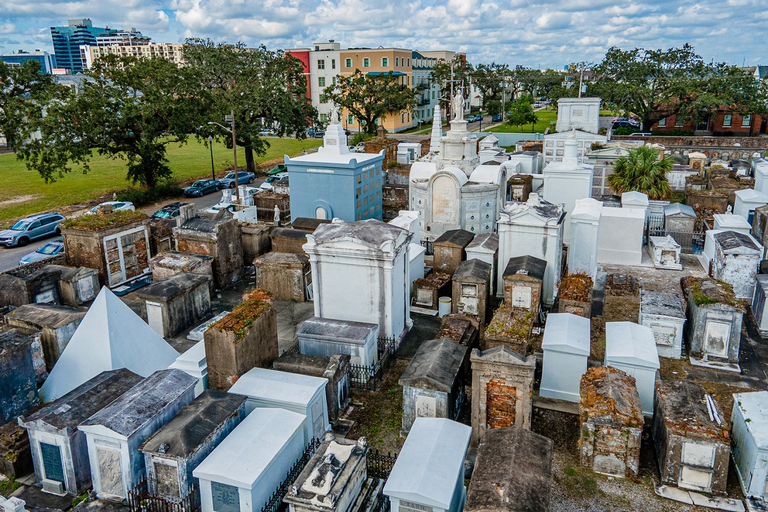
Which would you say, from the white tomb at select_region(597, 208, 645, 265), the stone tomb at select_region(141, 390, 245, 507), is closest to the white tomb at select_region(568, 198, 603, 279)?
the white tomb at select_region(597, 208, 645, 265)

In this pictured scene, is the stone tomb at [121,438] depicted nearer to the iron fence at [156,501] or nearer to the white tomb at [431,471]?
the iron fence at [156,501]

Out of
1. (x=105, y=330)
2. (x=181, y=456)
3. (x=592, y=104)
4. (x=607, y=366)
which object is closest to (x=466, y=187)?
(x=607, y=366)

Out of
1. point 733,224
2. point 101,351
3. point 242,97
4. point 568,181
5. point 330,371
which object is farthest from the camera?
point 242,97

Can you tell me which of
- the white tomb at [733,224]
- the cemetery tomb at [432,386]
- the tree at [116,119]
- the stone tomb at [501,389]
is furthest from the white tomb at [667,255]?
the tree at [116,119]

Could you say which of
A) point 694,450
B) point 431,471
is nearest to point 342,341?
point 431,471

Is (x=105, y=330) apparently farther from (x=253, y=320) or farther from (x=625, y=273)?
(x=625, y=273)

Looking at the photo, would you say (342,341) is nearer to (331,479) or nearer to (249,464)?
(249,464)

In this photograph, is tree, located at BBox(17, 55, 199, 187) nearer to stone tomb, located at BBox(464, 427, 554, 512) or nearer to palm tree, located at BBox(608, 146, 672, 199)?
palm tree, located at BBox(608, 146, 672, 199)
